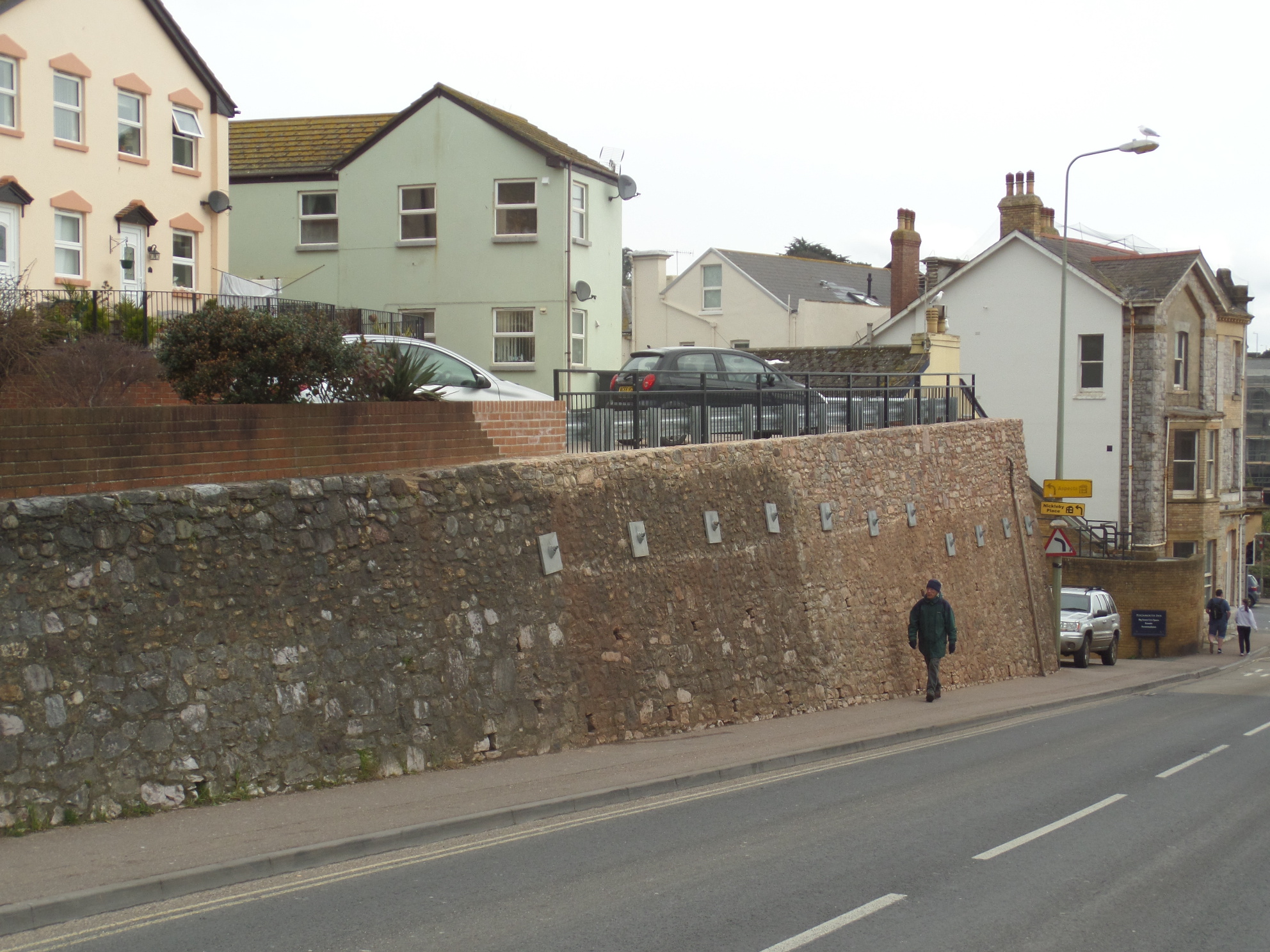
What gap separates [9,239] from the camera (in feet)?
72.0

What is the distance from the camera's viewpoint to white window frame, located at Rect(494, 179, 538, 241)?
27.3 metres

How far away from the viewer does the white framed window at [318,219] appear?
2877 centimetres

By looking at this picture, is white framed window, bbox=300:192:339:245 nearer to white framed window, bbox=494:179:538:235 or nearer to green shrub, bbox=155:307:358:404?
white framed window, bbox=494:179:538:235

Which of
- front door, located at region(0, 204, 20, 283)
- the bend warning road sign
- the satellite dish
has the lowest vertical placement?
the bend warning road sign

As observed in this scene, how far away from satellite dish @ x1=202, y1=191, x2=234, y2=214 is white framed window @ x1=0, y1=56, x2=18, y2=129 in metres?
4.55

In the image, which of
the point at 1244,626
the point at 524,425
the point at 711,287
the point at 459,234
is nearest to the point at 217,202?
the point at 459,234

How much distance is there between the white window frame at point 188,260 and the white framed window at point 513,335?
6.38m

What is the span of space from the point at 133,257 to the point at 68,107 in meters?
2.96

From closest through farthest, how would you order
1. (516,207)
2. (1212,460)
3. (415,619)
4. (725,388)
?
(415,619), (725,388), (516,207), (1212,460)

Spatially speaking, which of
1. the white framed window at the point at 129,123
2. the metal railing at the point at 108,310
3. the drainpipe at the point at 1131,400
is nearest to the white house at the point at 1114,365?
the drainpipe at the point at 1131,400

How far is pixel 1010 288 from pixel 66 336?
3248 centimetres

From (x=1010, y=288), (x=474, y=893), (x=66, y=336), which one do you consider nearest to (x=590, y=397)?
(x=66, y=336)

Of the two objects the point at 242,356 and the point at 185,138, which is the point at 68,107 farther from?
the point at 242,356

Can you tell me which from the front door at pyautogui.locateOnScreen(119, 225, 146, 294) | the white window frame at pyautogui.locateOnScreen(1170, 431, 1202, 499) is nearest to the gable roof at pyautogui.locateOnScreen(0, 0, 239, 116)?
the front door at pyautogui.locateOnScreen(119, 225, 146, 294)
